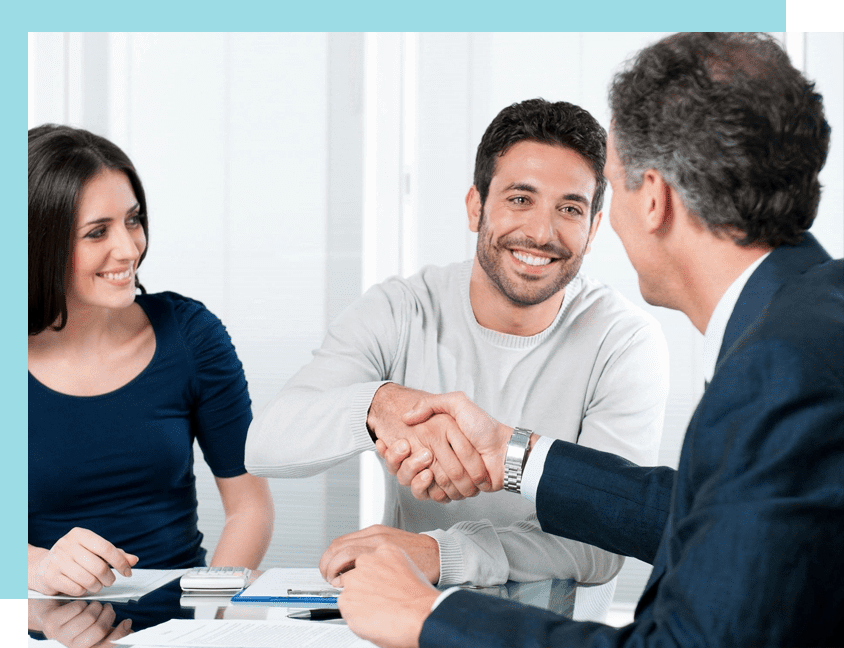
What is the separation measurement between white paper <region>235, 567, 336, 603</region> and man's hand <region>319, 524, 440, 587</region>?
2 cm

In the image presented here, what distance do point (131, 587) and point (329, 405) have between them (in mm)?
436

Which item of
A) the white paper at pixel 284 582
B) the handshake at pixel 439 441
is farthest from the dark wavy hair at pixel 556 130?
the white paper at pixel 284 582

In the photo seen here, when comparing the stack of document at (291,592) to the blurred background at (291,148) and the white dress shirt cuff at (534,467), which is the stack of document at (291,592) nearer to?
the white dress shirt cuff at (534,467)

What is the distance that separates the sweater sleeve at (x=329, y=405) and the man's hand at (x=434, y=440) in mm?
29

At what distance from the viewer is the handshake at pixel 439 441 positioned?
1269mm

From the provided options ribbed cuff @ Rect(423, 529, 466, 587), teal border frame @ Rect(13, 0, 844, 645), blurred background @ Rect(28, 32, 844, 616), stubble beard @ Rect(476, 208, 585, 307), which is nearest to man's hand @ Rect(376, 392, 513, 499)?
ribbed cuff @ Rect(423, 529, 466, 587)

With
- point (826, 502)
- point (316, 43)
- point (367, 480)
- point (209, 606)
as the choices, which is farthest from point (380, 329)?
point (316, 43)

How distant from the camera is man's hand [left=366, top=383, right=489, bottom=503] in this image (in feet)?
4.20

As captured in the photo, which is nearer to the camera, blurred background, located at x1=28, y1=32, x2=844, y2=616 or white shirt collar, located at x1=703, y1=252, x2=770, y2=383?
white shirt collar, located at x1=703, y1=252, x2=770, y2=383

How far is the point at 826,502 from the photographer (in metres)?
0.61

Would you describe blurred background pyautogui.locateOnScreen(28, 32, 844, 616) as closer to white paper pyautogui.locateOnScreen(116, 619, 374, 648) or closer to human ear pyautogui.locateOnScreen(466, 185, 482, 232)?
human ear pyautogui.locateOnScreen(466, 185, 482, 232)

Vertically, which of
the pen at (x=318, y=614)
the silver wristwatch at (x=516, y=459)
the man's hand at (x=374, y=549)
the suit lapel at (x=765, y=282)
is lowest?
the pen at (x=318, y=614)
